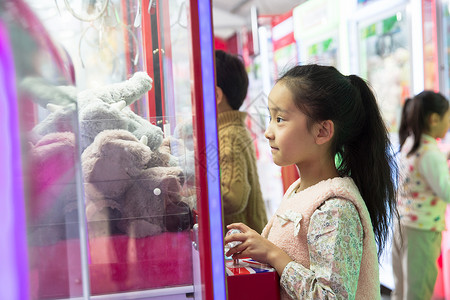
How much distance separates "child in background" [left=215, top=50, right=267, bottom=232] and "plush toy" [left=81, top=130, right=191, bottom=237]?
79 centimetres

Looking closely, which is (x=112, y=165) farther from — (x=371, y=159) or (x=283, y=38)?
(x=283, y=38)

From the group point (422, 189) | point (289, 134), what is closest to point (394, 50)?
point (422, 189)

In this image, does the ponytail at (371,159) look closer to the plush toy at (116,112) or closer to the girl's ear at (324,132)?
the girl's ear at (324,132)

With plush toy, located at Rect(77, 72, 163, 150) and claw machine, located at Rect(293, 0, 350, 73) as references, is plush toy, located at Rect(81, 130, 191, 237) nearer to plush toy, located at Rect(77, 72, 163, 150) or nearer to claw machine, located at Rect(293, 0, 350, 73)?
plush toy, located at Rect(77, 72, 163, 150)

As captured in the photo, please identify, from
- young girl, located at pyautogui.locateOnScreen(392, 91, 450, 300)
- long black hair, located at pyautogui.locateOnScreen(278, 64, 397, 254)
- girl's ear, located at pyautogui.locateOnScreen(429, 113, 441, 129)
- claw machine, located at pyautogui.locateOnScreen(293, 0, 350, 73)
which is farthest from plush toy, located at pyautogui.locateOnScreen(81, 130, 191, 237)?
claw machine, located at pyautogui.locateOnScreen(293, 0, 350, 73)

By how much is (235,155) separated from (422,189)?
3.94 ft

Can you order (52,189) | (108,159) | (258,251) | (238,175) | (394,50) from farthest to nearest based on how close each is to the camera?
(394,50)
(238,175)
(258,251)
(108,159)
(52,189)

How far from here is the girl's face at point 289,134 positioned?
1.11 meters

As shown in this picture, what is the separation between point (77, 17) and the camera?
3.45 ft

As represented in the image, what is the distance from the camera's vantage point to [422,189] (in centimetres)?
246

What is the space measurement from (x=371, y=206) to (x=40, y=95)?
0.84 m

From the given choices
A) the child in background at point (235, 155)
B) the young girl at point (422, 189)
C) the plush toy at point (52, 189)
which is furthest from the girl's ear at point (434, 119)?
the plush toy at point (52, 189)

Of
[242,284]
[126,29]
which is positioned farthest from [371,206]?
[126,29]

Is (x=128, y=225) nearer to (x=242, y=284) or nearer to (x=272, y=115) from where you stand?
(x=242, y=284)
